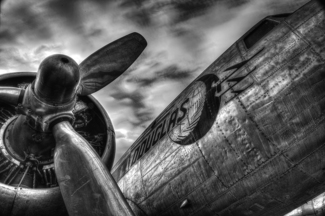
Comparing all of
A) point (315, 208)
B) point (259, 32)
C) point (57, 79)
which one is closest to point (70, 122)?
point (57, 79)

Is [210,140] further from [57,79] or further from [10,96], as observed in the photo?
[10,96]

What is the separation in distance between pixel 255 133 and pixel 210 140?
0.77m

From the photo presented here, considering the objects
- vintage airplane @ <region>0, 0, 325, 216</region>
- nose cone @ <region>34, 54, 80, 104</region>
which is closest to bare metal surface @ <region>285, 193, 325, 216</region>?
vintage airplane @ <region>0, 0, 325, 216</region>

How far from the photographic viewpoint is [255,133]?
364 cm

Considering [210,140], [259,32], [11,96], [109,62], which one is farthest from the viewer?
[109,62]

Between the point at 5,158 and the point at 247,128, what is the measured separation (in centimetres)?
548

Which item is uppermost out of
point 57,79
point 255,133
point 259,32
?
point 57,79

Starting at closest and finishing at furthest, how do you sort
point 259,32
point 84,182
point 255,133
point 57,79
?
1. point 255,133
2. point 84,182
3. point 259,32
4. point 57,79

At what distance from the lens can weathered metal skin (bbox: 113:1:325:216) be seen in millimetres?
3316

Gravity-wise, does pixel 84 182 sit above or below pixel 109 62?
below

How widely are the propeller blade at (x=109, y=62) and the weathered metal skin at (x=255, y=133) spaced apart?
7.24 ft

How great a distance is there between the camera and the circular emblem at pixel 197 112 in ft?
14.2

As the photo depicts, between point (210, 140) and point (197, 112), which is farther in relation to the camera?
point (197, 112)

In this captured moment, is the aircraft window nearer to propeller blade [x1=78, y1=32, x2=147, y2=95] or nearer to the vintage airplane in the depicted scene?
the vintage airplane
